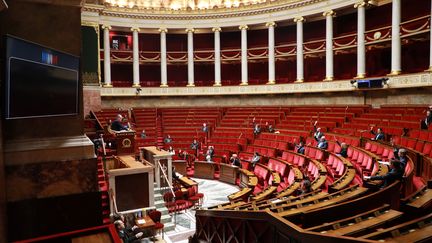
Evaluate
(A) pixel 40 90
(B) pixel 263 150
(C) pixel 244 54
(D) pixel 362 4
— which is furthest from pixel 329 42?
(A) pixel 40 90

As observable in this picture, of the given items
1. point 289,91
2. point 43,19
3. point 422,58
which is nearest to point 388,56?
point 422,58

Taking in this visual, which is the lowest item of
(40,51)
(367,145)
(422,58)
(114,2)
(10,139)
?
(367,145)

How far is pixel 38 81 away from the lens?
3248mm

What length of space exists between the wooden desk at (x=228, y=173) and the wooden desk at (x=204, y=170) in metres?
0.63

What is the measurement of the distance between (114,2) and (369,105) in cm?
1844

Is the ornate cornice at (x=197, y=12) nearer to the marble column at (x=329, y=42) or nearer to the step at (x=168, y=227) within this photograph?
the marble column at (x=329, y=42)

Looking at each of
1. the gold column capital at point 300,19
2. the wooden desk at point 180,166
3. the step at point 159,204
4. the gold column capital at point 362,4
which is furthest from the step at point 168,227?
the gold column capital at point 300,19

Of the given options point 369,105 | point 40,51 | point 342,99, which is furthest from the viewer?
point 342,99

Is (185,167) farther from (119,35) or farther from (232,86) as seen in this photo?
(119,35)

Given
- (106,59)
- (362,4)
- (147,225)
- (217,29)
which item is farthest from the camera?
(217,29)

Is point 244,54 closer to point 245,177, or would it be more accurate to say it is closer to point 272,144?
point 272,144

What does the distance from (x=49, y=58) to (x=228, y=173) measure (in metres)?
11.3

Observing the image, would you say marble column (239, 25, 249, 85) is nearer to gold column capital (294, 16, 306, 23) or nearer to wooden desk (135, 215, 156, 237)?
gold column capital (294, 16, 306, 23)

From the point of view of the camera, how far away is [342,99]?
19281 millimetres
